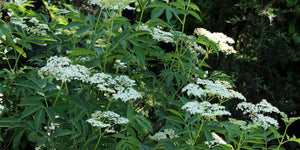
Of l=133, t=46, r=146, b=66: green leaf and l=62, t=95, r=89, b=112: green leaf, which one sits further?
l=133, t=46, r=146, b=66: green leaf

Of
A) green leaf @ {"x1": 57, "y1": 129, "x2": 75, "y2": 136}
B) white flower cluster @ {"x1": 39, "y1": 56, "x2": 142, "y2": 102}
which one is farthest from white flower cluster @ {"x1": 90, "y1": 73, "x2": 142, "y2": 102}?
green leaf @ {"x1": 57, "y1": 129, "x2": 75, "y2": 136}

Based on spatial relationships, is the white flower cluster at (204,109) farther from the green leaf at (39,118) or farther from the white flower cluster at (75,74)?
the green leaf at (39,118)

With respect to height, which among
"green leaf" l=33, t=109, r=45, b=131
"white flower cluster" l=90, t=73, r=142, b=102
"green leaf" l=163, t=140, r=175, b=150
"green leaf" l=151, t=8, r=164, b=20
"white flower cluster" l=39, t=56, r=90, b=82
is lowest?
"green leaf" l=163, t=140, r=175, b=150

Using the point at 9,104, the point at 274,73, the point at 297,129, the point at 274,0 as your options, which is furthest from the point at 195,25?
the point at 9,104

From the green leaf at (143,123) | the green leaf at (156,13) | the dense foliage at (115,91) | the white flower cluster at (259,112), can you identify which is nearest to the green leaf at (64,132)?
the dense foliage at (115,91)

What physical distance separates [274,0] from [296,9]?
29 centimetres

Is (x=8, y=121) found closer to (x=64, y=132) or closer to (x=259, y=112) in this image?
(x=64, y=132)

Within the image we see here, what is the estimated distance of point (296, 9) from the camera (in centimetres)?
402

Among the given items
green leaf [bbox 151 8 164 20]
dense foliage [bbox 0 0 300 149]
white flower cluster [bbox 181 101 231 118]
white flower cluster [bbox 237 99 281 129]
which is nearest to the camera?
white flower cluster [bbox 181 101 231 118]

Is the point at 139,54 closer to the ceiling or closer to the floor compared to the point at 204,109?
closer to the ceiling

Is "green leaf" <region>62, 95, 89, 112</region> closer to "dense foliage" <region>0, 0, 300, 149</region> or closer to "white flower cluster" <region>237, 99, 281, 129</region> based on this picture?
"dense foliage" <region>0, 0, 300, 149</region>

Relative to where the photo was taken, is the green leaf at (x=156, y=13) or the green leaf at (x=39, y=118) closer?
the green leaf at (x=39, y=118)

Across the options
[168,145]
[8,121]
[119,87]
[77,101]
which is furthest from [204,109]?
[8,121]

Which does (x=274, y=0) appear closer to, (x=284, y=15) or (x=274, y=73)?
(x=284, y=15)
